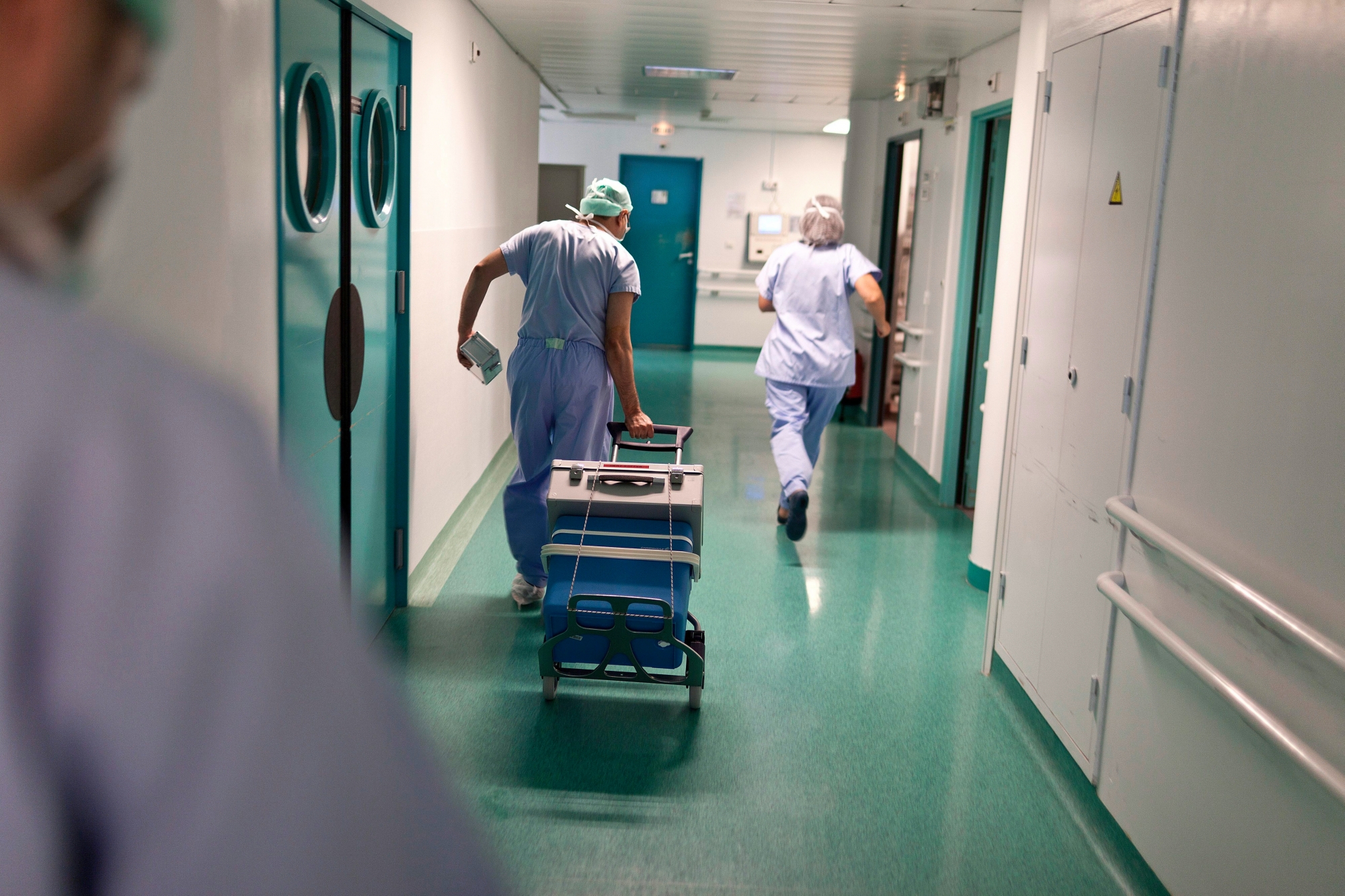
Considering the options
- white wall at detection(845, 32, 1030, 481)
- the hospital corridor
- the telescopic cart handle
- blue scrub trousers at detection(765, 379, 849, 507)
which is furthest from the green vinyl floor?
white wall at detection(845, 32, 1030, 481)

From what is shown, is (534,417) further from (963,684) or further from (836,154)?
(836,154)

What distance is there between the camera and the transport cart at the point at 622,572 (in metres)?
2.96

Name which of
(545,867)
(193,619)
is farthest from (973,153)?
(193,619)

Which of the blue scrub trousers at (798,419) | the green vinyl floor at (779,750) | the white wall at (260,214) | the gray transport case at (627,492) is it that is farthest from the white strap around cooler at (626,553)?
the blue scrub trousers at (798,419)

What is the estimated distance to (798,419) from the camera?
5.67m

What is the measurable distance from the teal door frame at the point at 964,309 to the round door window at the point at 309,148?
3.85m

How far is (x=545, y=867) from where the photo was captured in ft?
8.06

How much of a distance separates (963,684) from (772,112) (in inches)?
316

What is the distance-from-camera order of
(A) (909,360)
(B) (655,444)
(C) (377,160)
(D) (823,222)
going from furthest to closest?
1. (A) (909,360)
2. (D) (823,222)
3. (B) (655,444)
4. (C) (377,160)

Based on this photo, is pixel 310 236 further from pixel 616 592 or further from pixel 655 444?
pixel 655 444

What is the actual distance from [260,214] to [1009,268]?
9.92 feet

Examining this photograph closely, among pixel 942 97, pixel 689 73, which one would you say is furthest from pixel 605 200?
pixel 689 73

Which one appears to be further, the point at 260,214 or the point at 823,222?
the point at 823,222

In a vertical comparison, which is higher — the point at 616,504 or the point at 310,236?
the point at 310,236
